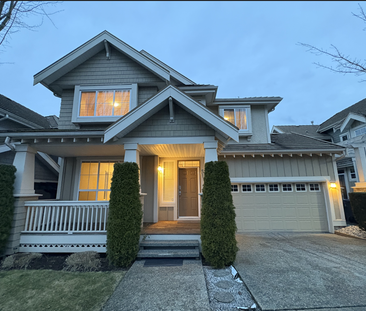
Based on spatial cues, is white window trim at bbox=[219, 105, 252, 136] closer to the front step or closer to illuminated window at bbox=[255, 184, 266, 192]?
illuminated window at bbox=[255, 184, 266, 192]

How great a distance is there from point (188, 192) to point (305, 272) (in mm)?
4378

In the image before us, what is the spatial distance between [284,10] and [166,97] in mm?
2934

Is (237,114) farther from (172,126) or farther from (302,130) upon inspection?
(302,130)

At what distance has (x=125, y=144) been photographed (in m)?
5.00

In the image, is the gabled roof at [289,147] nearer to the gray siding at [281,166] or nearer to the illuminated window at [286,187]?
the gray siding at [281,166]

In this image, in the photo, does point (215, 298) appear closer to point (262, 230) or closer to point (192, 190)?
point (192, 190)

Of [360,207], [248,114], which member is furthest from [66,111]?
[360,207]

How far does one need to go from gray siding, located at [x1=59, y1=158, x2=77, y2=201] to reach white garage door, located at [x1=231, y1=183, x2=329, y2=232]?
634 cm

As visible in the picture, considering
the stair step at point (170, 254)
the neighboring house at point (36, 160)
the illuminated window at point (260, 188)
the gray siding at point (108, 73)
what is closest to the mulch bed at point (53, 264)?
the stair step at point (170, 254)

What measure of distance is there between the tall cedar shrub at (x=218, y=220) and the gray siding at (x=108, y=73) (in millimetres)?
4567

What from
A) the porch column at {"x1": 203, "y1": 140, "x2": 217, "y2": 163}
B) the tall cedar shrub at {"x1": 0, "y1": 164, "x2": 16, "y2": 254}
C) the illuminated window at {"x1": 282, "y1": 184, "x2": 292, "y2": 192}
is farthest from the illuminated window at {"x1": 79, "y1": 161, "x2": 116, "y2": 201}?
the illuminated window at {"x1": 282, "y1": 184, "x2": 292, "y2": 192}

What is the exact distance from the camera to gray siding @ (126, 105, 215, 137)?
5004 millimetres

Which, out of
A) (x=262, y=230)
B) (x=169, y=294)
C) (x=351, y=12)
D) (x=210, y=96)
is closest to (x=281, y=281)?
(x=169, y=294)

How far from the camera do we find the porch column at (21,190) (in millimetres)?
4637
